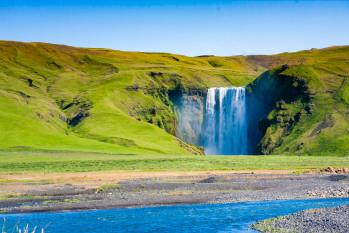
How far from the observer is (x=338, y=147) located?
14225 cm

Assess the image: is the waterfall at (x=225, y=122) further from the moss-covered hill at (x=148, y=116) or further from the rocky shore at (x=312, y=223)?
the rocky shore at (x=312, y=223)

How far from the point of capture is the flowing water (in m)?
46.2

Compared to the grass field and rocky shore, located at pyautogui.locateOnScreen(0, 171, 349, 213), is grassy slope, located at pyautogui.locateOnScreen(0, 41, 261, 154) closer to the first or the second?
the grass field

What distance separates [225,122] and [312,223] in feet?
483

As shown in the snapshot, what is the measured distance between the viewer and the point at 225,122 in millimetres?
189125

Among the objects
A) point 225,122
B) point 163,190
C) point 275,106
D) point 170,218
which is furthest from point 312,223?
point 225,122

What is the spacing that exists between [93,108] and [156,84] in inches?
934

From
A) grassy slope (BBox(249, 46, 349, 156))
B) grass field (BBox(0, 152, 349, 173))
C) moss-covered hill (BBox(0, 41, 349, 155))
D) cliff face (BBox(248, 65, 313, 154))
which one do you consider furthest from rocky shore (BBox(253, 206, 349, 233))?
cliff face (BBox(248, 65, 313, 154))

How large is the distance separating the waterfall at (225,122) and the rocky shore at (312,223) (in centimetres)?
13506

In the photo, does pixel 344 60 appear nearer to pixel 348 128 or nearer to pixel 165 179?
pixel 348 128

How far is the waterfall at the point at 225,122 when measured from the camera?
7274 inches

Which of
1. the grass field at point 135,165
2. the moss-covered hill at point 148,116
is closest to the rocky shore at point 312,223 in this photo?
the grass field at point 135,165

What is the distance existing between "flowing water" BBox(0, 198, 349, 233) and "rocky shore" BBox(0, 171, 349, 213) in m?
3.73

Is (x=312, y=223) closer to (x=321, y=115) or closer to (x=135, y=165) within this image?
(x=135, y=165)
